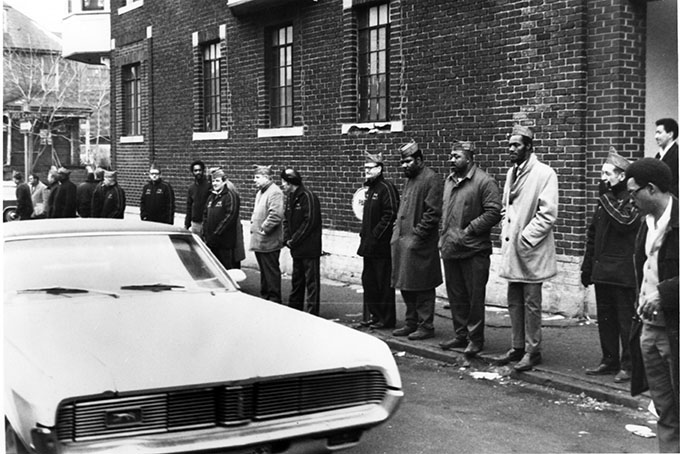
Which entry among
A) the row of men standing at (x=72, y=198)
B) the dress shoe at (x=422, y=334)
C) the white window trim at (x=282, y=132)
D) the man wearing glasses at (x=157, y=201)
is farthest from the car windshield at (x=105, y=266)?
the row of men standing at (x=72, y=198)

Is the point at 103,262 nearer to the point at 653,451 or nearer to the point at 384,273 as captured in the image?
the point at 653,451

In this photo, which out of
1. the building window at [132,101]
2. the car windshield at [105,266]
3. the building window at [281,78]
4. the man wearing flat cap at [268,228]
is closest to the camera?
the car windshield at [105,266]

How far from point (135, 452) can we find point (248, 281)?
10.2 metres

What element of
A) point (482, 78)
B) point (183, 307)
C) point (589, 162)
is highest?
point (482, 78)

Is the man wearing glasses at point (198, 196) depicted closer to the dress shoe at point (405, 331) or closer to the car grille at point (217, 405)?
the dress shoe at point (405, 331)

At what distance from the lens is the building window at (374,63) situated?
13031mm

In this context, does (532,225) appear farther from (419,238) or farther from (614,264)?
(419,238)

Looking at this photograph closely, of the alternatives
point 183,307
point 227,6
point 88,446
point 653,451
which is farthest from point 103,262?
point 227,6

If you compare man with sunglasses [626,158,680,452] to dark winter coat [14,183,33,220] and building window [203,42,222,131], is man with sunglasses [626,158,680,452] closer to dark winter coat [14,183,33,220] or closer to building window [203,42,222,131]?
building window [203,42,222,131]

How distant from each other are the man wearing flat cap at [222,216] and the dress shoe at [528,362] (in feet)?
16.0

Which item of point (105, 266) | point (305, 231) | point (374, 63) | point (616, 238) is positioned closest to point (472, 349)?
point (616, 238)

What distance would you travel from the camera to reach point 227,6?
54.6 feet

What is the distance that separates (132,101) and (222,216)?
37.5 feet

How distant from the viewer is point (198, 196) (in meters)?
13.8
